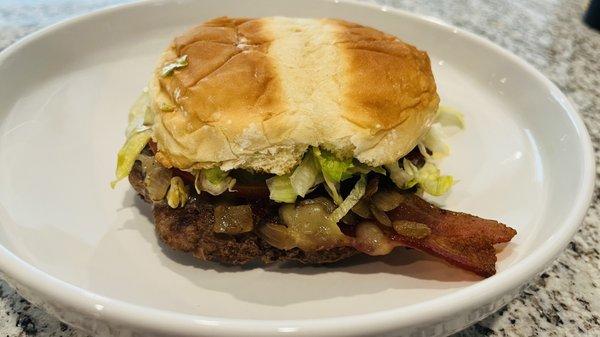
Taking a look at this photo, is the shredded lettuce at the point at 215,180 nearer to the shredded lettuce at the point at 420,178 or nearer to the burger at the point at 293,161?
the burger at the point at 293,161

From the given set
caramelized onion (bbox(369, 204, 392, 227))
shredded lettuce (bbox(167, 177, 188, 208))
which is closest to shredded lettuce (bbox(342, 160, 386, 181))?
caramelized onion (bbox(369, 204, 392, 227))

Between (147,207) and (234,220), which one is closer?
(234,220)

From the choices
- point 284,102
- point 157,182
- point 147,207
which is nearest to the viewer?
point 284,102

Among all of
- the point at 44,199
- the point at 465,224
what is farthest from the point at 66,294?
the point at 465,224

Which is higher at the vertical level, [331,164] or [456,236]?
[331,164]

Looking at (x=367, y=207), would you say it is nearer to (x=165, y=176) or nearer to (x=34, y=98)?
(x=165, y=176)

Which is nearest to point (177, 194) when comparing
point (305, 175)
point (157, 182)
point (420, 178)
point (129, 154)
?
point (157, 182)

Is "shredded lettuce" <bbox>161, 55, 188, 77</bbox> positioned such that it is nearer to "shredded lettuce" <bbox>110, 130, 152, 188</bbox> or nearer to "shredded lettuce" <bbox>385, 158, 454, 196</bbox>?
"shredded lettuce" <bbox>110, 130, 152, 188</bbox>

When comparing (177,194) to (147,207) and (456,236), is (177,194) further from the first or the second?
(456,236)
